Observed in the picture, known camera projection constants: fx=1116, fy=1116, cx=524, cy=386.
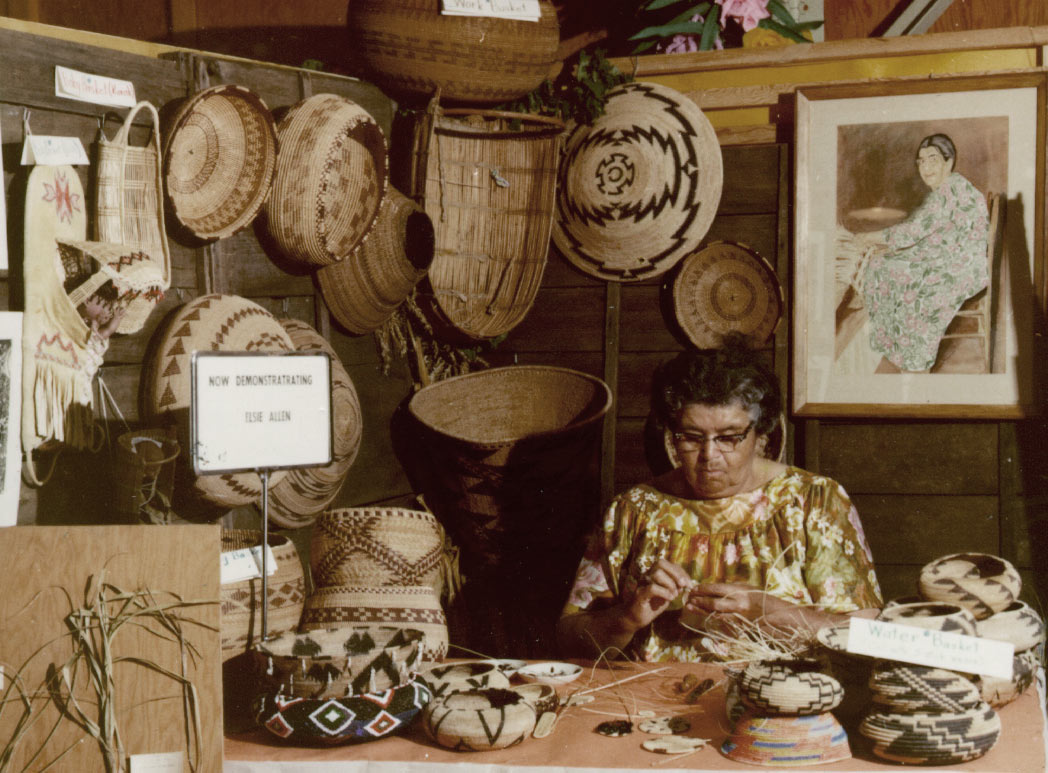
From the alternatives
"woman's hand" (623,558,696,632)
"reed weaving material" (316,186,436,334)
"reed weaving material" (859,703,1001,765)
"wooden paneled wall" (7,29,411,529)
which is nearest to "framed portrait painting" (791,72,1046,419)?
"reed weaving material" (316,186,436,334)

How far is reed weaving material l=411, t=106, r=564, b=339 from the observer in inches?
144

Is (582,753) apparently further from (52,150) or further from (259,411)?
(52,150)

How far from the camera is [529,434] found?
376cm

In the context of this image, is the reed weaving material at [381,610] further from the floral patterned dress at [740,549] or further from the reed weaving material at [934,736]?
the reed weaving material at [934,736]

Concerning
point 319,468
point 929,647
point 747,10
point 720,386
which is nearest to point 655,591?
point 720,386

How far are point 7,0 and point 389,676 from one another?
4.11m

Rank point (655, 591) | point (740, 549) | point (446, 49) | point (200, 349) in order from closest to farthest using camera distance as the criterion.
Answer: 1. point (655, 591)
2. point (200, 349)
3. point (740, 549)
4. point (446, 49)

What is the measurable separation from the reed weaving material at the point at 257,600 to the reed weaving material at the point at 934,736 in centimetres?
105

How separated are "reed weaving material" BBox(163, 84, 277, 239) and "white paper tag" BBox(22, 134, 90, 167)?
0.77 ft

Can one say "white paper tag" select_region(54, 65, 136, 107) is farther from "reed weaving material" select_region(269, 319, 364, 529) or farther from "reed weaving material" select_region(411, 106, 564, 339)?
"reed weaving material" select_region(411, 106, 564, 339)

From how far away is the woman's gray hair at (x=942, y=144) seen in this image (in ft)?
11.8

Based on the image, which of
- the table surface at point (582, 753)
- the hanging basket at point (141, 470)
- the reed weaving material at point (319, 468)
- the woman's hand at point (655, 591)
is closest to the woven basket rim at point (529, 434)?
the reed weaving material at point (319, 468)

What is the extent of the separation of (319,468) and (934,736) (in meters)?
1.91

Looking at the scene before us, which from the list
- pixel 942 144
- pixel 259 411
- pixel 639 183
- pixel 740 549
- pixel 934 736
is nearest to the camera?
pixel 934 736
